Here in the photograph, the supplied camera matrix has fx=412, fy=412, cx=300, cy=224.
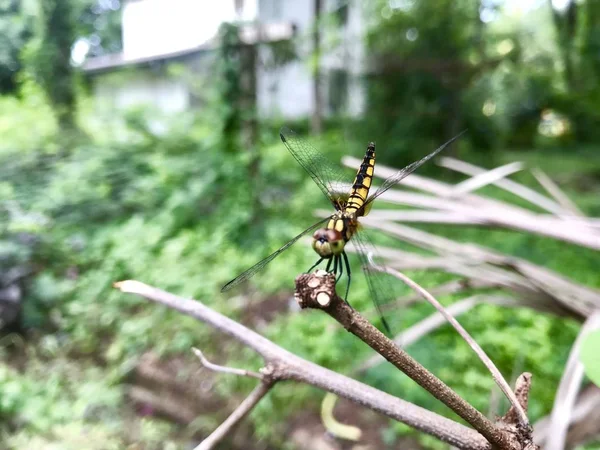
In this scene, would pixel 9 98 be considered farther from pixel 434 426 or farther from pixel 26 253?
pixel 434 426

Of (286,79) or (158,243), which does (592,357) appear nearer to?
(158,243)

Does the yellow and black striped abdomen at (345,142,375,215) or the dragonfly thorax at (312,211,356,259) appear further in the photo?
the yellow and black striped abdomen at (345,142,375,215)

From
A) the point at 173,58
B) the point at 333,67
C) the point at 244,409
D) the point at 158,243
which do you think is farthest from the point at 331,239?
the point at 333,67

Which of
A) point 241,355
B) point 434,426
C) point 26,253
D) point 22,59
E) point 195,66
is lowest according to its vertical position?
point 241,355

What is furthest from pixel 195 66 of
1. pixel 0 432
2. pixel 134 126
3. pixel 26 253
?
pixel 0 432

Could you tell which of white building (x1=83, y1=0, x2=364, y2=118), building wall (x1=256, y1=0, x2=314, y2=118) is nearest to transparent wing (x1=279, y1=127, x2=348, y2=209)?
white building (x1=83, y1=0, x2=364, y2=118)

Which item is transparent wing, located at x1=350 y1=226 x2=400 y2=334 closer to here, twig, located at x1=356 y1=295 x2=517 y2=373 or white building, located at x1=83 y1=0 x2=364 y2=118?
twig, located at x1=356 y1=295 x2=517 y2=373
